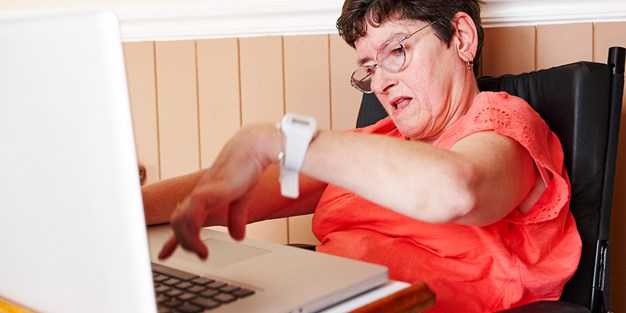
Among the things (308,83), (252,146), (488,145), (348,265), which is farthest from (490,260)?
(308,83)

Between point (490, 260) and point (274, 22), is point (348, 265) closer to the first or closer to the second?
point (490, 260)

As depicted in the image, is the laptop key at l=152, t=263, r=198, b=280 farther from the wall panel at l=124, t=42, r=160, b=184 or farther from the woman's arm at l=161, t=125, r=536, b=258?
the wall panel at l=124, t=42, r=160, b=184

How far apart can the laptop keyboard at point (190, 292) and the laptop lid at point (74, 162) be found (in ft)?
0.42

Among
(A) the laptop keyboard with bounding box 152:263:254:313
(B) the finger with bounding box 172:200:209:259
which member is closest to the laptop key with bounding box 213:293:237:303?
(A) the laptop keyboard with bounding box 152:263:254:313

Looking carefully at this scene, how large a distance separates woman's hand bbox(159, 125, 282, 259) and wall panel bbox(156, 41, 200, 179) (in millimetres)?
1394

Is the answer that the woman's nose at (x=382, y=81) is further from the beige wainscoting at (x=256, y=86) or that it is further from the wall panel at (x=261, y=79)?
the wall panel at (x=261, y=79)

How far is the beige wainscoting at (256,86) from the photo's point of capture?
6.21ft

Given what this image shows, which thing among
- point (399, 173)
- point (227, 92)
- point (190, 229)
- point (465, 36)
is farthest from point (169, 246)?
point (227, 92)

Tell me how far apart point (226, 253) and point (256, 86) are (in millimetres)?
1148

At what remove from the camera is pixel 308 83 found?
2129 millimetres

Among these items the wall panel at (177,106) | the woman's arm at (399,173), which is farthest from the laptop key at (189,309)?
the wall panel at (177,106)

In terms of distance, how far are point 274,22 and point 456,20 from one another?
0.74m

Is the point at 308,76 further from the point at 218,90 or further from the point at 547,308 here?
the point at 547,308

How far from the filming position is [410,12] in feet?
4.83
